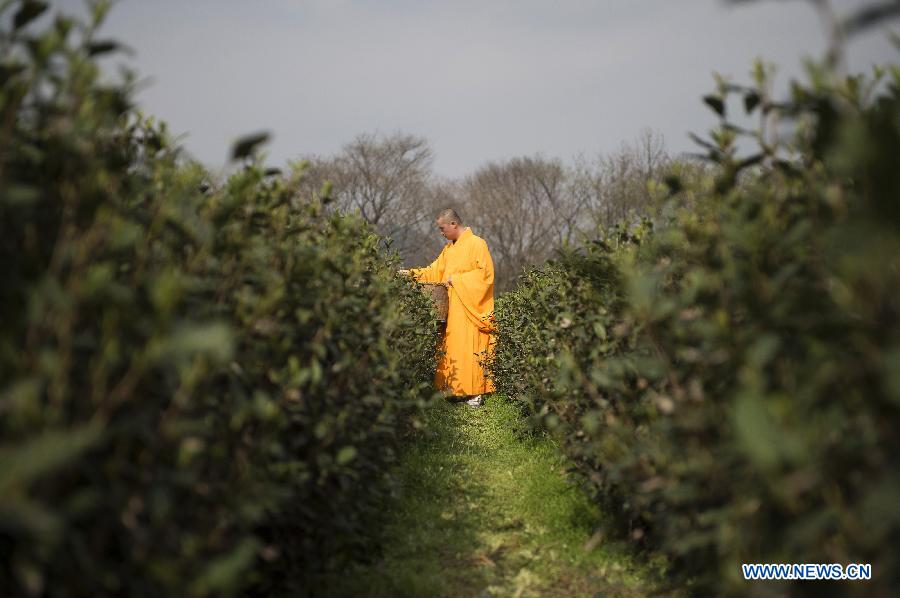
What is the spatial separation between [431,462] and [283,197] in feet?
12.0

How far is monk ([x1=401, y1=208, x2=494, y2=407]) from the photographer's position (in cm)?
1094

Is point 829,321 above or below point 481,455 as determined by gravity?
above

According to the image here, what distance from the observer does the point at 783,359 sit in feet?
6.37

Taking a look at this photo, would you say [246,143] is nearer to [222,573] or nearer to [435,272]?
[222,573]

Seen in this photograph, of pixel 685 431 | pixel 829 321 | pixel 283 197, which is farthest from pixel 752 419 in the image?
pixel 283 197

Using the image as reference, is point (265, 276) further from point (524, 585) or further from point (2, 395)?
point (524, 585)

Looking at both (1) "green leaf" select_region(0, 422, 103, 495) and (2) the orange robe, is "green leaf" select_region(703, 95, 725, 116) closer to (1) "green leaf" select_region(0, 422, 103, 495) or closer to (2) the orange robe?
(1) "green leaf" select_region(0, 422, 103, 495)

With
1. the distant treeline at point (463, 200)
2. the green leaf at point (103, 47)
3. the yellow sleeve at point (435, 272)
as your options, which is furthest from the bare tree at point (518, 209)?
the green leaf at point (103, 47)

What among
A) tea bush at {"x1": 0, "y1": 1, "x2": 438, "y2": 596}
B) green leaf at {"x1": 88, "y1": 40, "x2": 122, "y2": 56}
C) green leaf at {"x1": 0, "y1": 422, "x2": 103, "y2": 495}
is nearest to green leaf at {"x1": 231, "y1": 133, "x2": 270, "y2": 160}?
tea bush at {"x1": 0, "y1": 1, "x2": 438, "y2": 596}

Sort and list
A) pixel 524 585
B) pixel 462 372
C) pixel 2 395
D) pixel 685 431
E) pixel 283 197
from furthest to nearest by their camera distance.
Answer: pixel 462 372
pixel 524 585
pixel 283 197
pixel 685 431
pixel 2 395

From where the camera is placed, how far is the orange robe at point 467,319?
1095 cm

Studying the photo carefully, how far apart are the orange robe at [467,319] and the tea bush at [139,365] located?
25.5 ft

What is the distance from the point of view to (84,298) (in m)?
1.69

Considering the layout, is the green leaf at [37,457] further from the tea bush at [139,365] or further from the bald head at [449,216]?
the bald head at [449,216]
